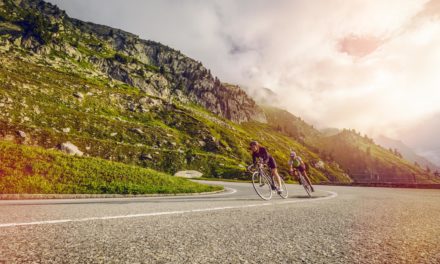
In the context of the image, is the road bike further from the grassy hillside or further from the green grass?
the grassy hillside

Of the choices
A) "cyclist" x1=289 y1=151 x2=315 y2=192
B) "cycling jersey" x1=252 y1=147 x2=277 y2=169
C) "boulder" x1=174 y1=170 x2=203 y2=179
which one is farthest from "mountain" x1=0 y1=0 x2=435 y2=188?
"cycling jersey" x1=252 y1=147 x2=277 y2=169

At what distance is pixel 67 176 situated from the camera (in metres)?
17.2

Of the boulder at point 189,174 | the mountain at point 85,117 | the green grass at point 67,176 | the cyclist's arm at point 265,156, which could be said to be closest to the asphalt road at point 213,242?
the cyclist's arm at point 265,156

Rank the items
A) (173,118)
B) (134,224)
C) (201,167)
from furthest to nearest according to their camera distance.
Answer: (173,118), (201,167), (134,224)

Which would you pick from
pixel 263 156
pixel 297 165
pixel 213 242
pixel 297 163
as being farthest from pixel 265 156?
pixel 213 242

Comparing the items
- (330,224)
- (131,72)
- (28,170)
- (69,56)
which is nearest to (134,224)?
(330,224)

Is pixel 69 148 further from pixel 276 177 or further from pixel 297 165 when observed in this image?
pixel 276 177

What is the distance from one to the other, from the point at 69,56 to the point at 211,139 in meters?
95.9

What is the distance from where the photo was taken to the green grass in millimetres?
14873

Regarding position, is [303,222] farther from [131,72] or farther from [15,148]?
[131,72]

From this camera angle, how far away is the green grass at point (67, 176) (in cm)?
1487

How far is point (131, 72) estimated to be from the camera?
17012 cm

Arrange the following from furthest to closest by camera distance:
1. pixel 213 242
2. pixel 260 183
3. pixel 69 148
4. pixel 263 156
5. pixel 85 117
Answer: pixel 85 117, pixel 69 148, pixel 260 183, pixel 263 156, pixel 213 242

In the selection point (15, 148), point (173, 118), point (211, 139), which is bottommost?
point (15, 148)
